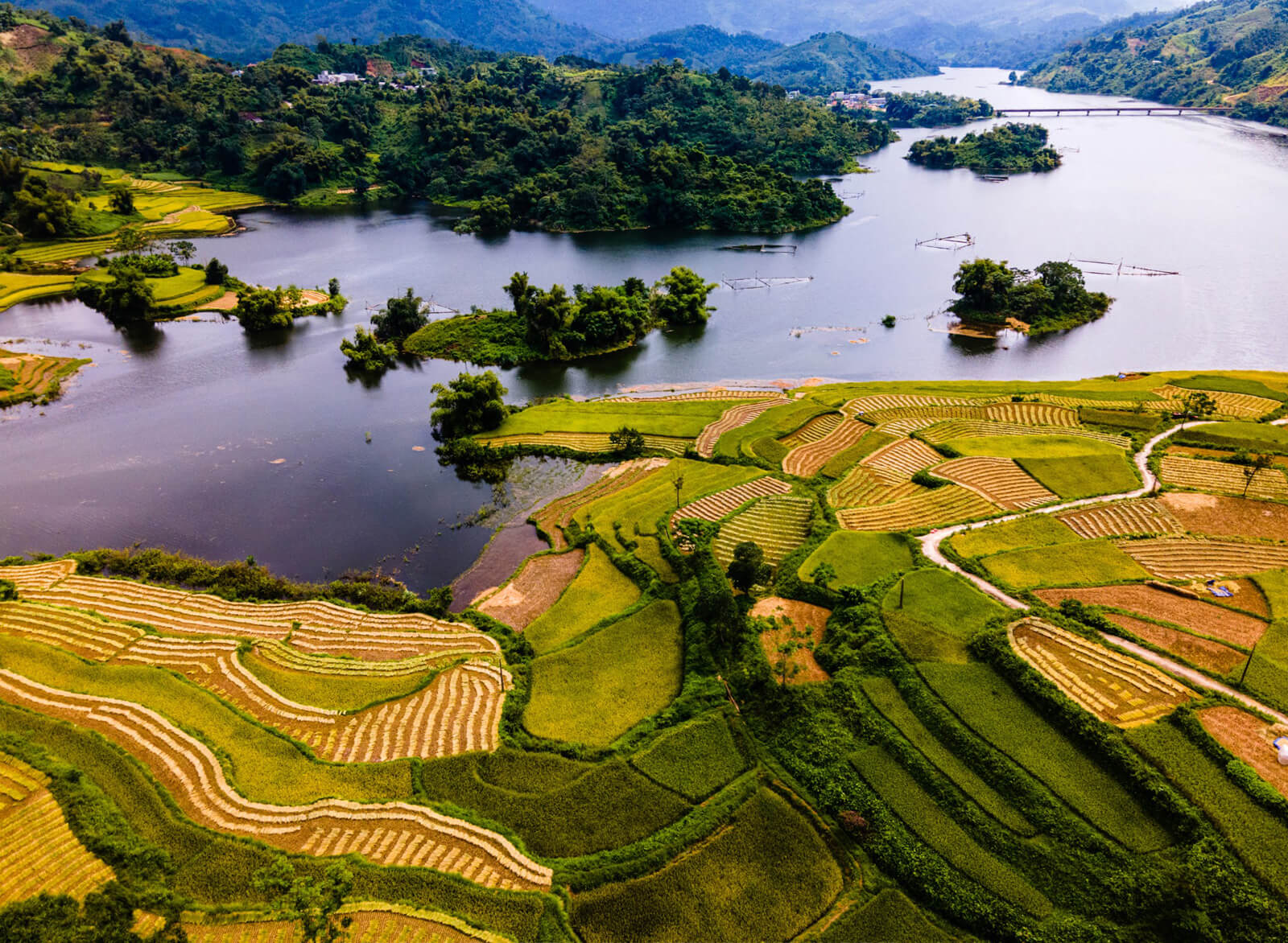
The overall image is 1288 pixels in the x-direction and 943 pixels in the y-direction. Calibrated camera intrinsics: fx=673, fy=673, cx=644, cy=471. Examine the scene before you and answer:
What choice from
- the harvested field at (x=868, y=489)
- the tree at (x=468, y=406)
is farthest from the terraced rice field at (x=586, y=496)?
the harvested field at (x=868, y=489)

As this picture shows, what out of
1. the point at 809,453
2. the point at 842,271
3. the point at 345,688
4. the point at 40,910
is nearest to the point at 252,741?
the point at 345,688

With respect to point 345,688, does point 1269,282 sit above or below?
above

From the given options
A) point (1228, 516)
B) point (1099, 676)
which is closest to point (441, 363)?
point (1099, 676)

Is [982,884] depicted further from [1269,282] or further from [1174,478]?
[1269,282]

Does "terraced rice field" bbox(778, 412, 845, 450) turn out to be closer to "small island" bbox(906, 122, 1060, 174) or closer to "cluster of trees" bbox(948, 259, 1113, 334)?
"cluster of trees" bbox(948, 259, 1113, 334)

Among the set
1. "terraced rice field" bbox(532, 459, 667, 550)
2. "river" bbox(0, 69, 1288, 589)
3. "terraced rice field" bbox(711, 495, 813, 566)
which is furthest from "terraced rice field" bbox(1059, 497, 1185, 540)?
"river" bbox(0, 69, 1288, 589)
